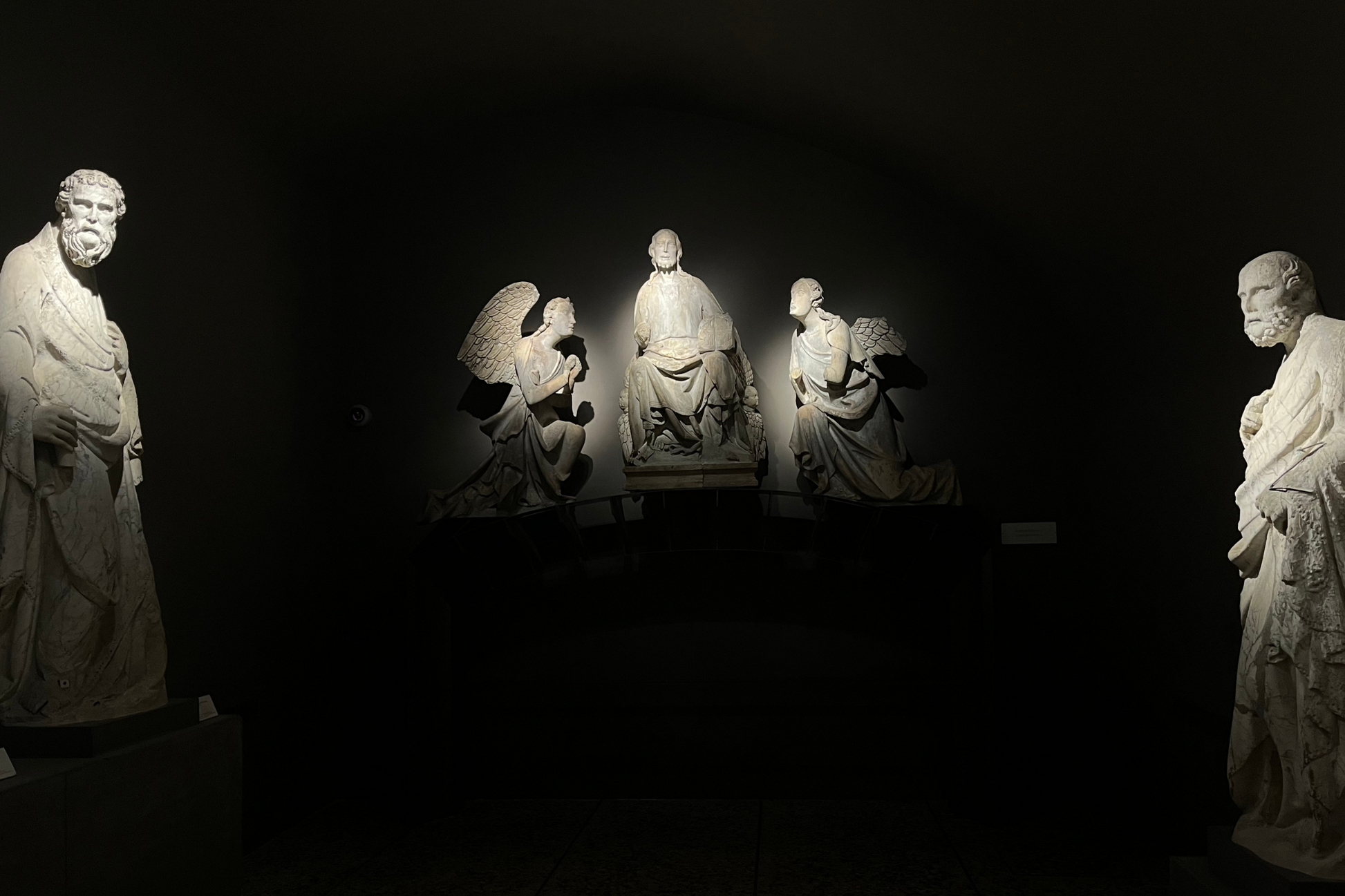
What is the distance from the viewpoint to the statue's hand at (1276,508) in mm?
2657

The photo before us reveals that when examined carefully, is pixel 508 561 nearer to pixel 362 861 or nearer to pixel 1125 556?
pixel 362 861

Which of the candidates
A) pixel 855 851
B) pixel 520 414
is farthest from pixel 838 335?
pixel 855 851

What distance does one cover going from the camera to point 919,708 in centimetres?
554

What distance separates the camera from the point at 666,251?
209 inches

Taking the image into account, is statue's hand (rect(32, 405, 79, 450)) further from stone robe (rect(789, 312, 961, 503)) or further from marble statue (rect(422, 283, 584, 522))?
stone robe (rect(789, 312, 961, 503))

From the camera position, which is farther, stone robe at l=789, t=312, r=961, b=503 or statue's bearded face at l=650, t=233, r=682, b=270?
statue's bearded face at l=650, t=233, r=682, b=270

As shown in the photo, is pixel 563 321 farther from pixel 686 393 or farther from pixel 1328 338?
pixel 1328 338

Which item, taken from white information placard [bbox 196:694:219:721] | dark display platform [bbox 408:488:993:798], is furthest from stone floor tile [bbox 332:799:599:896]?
white information placard [bbox 196:694:219:721]

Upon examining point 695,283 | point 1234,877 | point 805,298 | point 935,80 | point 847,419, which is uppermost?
point 935,80

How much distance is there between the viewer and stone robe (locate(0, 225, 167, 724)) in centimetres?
300

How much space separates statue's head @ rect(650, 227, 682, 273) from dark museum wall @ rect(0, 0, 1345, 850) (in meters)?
0.52

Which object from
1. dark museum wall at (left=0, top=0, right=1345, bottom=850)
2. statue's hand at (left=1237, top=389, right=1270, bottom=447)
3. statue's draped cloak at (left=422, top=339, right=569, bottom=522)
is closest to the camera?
statue's hand at (left=1237, top=389, right=1270, bottom=447)

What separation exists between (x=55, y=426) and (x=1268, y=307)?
3.67 meters

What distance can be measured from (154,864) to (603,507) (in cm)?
301
